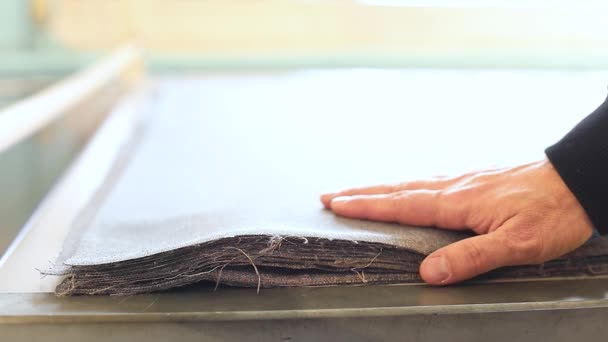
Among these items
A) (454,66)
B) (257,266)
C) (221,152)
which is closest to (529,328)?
(257,266)

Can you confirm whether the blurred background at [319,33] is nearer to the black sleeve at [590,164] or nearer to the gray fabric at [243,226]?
the gray fabric at [243,226]

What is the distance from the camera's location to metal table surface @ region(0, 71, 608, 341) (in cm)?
46

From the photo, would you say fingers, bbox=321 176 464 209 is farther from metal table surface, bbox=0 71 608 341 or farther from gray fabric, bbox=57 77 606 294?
metal table surface, bbox=0 71 608 341

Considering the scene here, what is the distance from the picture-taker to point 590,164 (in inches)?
21.3

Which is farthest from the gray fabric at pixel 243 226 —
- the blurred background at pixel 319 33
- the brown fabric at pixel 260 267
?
the blurred background at pixel 319 33

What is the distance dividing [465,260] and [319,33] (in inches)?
57.1

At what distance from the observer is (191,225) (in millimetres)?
590

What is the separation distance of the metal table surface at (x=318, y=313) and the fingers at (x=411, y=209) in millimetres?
73

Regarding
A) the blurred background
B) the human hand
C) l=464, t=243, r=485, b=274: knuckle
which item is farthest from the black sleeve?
the blurred background

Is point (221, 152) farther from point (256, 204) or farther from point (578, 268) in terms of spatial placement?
point (578, 268)

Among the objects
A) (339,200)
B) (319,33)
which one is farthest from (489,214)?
(319,33)

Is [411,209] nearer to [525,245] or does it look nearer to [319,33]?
[525,245]

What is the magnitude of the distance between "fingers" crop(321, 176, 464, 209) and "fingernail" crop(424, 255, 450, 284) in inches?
4.6

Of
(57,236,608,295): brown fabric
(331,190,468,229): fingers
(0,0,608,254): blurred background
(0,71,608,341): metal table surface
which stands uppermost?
(0,0,608,254): blurred background
